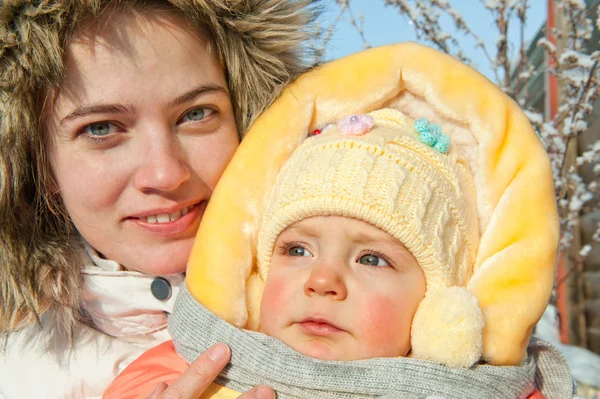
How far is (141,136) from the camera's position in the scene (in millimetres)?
1645

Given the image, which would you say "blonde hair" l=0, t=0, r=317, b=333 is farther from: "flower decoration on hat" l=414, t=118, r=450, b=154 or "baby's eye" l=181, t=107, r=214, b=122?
"flower decoration on hat" l=414, t=118, r=450, b=154

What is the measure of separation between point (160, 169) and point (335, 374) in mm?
731

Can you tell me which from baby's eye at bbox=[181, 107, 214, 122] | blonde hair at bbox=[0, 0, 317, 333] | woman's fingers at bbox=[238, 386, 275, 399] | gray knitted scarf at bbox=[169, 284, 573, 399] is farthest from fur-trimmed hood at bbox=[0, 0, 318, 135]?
woman's fingers at bbox=[238, 386, 275, 399]

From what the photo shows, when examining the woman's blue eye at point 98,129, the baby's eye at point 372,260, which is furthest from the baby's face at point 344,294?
the woman's blue eye at point 98,129

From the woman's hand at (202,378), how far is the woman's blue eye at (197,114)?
2.31ft

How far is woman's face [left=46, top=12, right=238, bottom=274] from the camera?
5.30 ft

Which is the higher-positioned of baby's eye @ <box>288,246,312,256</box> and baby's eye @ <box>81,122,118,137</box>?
baby's eye @ <box>81,122,118,137</box>

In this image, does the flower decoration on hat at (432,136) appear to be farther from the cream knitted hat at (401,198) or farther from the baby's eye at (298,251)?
the baby's eye at (298,251)

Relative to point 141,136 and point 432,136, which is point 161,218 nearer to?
point 141,136

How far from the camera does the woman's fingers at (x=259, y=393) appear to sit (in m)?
1.33

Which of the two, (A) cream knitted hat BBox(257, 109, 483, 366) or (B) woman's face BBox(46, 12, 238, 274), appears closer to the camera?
(A) cream knitted hat BBox(257, 109, 483, 366)

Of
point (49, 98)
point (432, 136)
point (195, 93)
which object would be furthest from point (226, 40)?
point (432, 136)

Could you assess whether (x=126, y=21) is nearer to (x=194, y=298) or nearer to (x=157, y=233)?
(x=157, y=233)

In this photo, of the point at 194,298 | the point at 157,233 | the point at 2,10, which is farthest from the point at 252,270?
the point at 2,10
